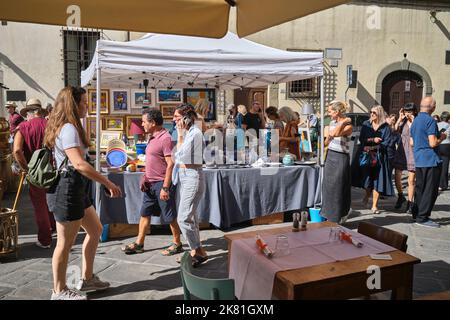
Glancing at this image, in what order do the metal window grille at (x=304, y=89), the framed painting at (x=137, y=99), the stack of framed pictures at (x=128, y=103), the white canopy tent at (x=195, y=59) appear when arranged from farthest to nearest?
the metal window grille at (x=304, y=89)
the framed painting at (x=137, y=99)
the stack of framed pictures at (x=128, y=103)
the white canopy tent at (x=195, y=59)

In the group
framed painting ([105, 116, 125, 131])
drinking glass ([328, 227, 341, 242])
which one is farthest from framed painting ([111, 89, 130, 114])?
drinking glass ([328, 227, 341, 242])

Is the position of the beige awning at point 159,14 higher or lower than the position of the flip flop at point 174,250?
higher

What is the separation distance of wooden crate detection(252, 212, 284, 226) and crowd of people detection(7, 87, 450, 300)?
70 centimetres

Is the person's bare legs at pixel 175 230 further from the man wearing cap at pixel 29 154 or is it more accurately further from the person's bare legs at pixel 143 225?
the man wearing cap at pixel 29 154

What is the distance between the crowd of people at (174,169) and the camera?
283cm

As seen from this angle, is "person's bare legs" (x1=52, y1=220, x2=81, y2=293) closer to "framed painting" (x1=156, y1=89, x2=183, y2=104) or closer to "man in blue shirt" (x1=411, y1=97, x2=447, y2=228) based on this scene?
"man in blue shirt" (x1=411, y1=97, x2=447, y2=228)

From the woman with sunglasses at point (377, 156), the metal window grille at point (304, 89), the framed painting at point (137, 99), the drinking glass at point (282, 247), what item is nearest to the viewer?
the drinking glass at point (282, 247)

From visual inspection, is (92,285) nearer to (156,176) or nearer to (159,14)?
(156,176)

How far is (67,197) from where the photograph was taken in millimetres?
2811

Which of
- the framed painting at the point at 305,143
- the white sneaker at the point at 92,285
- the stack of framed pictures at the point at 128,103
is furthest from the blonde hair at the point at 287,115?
the white sneaker at the point at 92,285

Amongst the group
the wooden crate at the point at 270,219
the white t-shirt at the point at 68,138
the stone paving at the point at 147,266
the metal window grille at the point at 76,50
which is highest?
the metal window grille at the point at 76,50

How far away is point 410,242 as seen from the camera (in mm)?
4762

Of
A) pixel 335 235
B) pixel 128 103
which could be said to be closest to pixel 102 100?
pixel 128 103

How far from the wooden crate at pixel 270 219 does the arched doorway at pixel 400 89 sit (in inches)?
473
